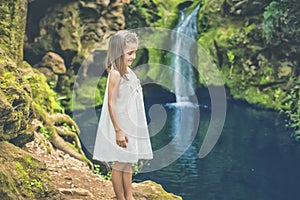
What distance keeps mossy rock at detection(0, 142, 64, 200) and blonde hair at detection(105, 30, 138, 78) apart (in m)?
1.44

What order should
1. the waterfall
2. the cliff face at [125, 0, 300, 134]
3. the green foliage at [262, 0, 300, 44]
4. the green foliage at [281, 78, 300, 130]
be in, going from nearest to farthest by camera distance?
the green foliage at [281, 78, 300, 130], the green foliage at [262, 0, 300, 44], the cliff face at [125, 0, 300, 134], the waterfall

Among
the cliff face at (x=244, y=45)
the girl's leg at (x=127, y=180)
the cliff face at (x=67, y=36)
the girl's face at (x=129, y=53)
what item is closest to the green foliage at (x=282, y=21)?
the cliff face at (x=244, y=45)

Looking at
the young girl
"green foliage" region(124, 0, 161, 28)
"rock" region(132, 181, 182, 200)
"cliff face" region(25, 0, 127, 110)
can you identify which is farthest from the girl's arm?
"green foliage" region(124, 0, 161, 28)

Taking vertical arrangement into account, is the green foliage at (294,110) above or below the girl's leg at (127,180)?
below

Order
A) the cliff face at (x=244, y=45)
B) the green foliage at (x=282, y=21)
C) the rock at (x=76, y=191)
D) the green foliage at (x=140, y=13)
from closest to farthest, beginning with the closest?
the rock at (x=76, y=191), the green foliage at (x=282, y=21), the cliff face at (x=244, y=45), the green foliage at (x=140, y=13)

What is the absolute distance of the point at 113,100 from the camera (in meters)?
4.07

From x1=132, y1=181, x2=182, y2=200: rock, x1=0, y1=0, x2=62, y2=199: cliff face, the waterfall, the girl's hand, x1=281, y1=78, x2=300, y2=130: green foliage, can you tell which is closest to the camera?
the girl's hand

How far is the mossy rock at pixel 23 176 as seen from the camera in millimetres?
4328

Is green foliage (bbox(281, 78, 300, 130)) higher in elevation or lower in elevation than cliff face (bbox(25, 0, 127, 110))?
lower

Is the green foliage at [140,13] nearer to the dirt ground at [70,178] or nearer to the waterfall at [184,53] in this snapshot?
the waterfall at [184,53]

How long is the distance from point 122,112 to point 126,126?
0.13 metres

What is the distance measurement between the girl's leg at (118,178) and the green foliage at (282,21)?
503 inches

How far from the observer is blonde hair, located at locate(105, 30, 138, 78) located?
13.3 ft

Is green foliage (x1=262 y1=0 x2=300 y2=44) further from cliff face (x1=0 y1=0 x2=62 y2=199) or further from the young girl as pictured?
the young girl
